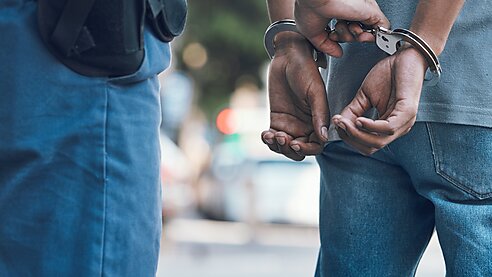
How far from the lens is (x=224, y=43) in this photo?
19.8 m

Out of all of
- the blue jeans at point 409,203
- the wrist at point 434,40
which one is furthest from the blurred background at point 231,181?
the wrist at point 434,40

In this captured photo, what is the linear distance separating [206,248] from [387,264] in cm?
1151

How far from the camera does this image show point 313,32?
6.84ft

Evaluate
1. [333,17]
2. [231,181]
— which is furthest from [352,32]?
[231,181]

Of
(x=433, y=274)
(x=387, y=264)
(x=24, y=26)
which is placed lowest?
(x=433, y=274)

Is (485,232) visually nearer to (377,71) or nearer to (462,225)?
(462,225)

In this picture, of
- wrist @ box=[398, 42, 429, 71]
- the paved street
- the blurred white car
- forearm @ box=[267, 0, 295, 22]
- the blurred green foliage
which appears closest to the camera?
wrist @ box=[398, 42, 429, 71]

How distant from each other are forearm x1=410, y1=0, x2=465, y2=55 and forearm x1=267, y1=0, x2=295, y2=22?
385mm

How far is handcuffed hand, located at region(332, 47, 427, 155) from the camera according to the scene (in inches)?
76.0

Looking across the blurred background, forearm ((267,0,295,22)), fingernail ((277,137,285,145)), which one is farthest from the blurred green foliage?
fingernail ((277,137,285,145))

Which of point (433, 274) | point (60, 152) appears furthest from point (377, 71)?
point (433, 274)

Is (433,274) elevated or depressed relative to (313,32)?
depressed

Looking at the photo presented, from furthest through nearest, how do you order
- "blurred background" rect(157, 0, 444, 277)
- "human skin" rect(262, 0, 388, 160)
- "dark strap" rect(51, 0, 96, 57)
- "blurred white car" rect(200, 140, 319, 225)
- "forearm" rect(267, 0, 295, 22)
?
"blurred white car" rect(200, 140, 319, 225) < "blurred background" rect(157, 0, 444, 277) < "forearm" rect(267, 0, 295, 22) < "human skin" rect(262, 0, 388, 160) < "dark strap" rect(51, 0, 96, 57)

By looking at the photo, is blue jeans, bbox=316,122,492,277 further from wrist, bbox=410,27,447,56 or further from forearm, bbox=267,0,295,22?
forearm, bbox=267,0,295,22
